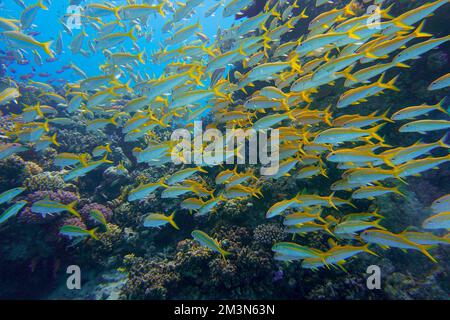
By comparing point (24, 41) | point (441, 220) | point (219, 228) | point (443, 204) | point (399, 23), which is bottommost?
point (219, 228)

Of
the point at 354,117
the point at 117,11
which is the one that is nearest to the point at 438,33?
the point at 354,117

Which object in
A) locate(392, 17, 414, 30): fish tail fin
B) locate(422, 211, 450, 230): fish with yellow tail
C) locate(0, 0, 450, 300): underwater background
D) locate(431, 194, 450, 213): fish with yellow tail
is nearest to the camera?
locate(422, 211, 450, 230): fish with yellow tail

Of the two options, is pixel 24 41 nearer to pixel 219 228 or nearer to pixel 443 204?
pixel 219 228

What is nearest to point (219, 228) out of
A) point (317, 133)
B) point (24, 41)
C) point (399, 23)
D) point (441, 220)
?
point (317, 133)

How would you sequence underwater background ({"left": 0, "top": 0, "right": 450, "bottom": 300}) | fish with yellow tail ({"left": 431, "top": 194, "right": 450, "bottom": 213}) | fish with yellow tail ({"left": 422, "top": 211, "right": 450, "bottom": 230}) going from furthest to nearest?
1. underwater background ({"left": 0, "top": 0, "right": 450, "bottom": 300})
2. fish with yellow tail ({"left": 431, "top": 194, "right": 450, "bottom": 213})
3. fish with yellow tail ({"left": 422, "top": 211, "right": 450, "bottom": 230})

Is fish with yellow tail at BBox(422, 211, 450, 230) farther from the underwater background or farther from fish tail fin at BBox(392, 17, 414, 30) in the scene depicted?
fish tail fin at BBox(392, 17, 414, 30)

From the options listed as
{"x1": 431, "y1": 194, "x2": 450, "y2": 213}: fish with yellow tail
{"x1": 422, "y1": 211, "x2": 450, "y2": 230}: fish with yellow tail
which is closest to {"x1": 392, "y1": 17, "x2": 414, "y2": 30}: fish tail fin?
{"x1": 431, "y1": 194, "x2": 450, "y2": 213}: fish with yellow tail

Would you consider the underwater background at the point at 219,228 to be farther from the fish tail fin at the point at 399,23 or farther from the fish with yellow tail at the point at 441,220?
the fish tail fin at the point at 399,23

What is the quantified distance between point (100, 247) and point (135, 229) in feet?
2.60

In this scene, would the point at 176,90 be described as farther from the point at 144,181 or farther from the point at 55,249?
the point at 55,249

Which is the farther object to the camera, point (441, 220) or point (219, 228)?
point (219, 228)

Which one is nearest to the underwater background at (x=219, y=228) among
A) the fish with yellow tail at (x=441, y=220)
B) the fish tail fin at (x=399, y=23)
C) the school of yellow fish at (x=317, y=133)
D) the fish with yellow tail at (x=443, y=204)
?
the school of yellow fish at (x=317, y=133)

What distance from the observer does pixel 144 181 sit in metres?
6.75

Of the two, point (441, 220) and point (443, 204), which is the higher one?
point (443, 204)
